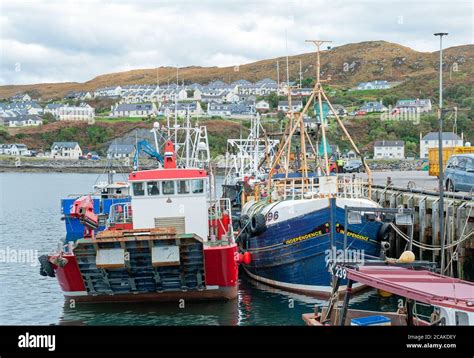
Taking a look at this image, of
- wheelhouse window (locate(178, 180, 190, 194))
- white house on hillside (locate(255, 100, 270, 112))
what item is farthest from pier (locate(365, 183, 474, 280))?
white house on hillside (locate(255, 100, 270, 112))

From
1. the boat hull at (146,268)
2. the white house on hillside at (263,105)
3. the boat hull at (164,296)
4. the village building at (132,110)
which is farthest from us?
the white house on hillside at (263,105)

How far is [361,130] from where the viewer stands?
406ft

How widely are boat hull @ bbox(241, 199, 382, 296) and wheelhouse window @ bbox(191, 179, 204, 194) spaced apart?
2367mm

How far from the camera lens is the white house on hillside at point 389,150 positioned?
109750 mm

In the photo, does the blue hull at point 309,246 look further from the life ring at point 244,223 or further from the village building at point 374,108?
the village building at point 374,108

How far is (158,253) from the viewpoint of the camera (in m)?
17.8

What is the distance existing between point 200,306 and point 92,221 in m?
5.46

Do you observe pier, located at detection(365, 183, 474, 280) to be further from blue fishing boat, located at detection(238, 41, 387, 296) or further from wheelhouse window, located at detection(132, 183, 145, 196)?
wheelhouse window, located at detection(132, 183, 145, 196)

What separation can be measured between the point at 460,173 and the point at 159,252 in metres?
13.1

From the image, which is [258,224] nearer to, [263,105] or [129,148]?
[129,148]

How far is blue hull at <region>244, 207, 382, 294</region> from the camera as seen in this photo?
782 inches

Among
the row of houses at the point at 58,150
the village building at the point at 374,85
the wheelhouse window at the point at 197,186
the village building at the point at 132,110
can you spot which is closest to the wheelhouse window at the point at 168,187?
the wheelhouse window at the point at 197,186

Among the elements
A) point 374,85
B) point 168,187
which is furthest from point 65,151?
point 168,187
